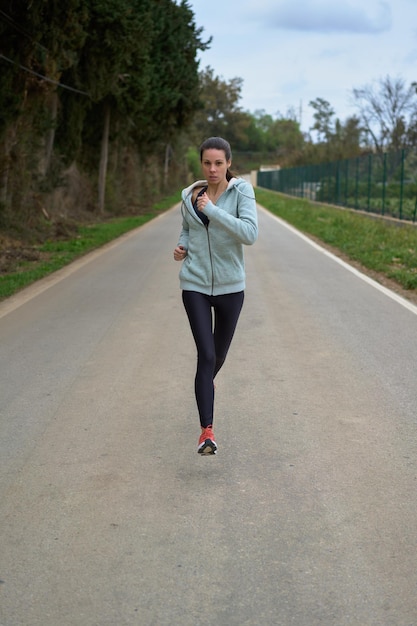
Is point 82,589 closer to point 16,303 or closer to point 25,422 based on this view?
point 25,422

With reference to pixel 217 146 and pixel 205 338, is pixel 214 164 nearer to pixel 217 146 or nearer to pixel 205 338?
pixel 217 146

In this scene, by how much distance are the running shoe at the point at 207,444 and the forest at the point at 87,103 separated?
14028mm

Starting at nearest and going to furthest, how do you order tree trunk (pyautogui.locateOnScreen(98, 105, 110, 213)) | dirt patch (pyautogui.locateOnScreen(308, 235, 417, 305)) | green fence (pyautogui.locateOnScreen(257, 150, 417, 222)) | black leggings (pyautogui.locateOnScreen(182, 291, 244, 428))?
black leggings (pyautogui.locateOnScreen(182, 291, 244, 428)), dirt patch (pyautogui.locateOnScreen(308, 235, 417, 305)), green fence (pyautogui.locateOnScreen(257, 150, 417, 222)), tree trunk (pyautogui.locateOnScreen(98, 105, 110, 213))

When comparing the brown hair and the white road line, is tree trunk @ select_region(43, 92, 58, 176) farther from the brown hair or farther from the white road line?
the brown hair

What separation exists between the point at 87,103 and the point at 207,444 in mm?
25318

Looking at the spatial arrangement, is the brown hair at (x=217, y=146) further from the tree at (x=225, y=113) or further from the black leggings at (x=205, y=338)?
the tree at (x=225, y=113)

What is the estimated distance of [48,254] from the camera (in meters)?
21.0

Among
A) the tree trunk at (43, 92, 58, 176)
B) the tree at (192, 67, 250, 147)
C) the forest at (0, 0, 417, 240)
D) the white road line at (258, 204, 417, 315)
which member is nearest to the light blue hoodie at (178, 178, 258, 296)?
the white road line at (258, 204, 417, 315)

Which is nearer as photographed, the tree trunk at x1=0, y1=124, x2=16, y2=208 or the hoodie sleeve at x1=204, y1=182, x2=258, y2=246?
the hoodie sleeve at x1=204, y1=182, x2=258, y2=246

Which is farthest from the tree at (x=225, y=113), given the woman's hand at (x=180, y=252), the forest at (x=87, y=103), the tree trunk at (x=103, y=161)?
the woman's hand at (x=180, y=252)

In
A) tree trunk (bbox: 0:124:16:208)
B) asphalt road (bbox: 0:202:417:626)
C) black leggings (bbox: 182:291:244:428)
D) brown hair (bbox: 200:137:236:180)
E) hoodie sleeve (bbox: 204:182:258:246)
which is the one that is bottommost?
asphalt road (bbox: 0:202:417:626)

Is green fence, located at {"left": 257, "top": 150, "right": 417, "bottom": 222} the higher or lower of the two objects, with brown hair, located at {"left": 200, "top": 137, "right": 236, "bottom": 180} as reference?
higher

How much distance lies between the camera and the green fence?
27859 millimetres

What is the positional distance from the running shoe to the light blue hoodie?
843 millimetres
